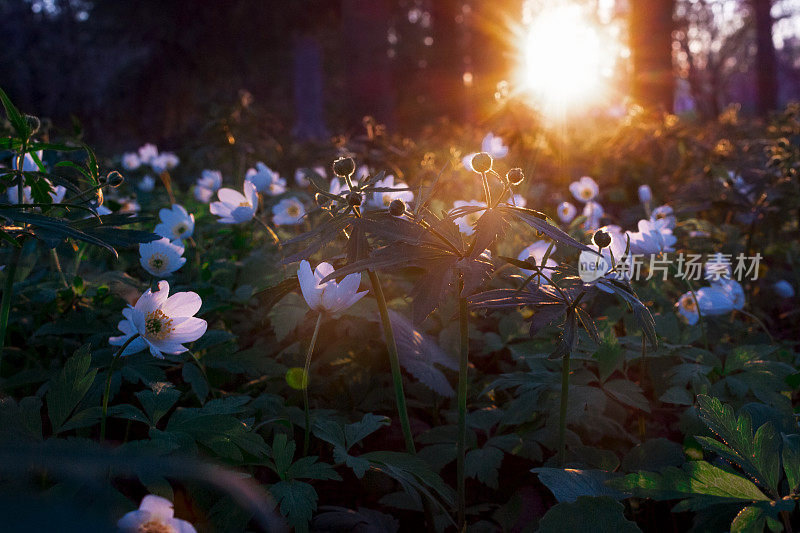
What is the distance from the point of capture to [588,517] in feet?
3.68

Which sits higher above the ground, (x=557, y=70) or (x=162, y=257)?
(x=557, y=70)

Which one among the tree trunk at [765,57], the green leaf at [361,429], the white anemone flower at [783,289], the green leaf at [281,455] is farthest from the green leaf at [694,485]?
the tree trunk at [765,57]

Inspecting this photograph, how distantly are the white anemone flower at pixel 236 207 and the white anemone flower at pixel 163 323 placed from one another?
0.51 m

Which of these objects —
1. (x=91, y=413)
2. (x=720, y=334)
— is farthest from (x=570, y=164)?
(x=91, y=413)

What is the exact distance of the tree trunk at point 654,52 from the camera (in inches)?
317

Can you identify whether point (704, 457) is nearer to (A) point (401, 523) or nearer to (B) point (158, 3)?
(A) point (401, 523)

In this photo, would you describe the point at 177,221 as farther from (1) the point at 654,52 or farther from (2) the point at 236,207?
(1) the point at 654,52

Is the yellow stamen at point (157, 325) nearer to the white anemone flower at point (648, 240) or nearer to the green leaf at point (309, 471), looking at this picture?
the green leaf at point (309, 471)

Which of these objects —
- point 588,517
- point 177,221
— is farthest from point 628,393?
point 177,221

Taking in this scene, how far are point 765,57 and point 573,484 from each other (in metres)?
19.4

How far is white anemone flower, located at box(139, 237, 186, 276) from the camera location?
1.80 m

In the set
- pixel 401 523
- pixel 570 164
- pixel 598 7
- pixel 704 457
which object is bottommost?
pixel 401 523

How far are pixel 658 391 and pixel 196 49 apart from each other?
1506cm

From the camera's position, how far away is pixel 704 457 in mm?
1526
